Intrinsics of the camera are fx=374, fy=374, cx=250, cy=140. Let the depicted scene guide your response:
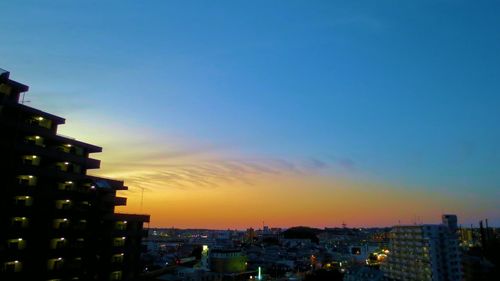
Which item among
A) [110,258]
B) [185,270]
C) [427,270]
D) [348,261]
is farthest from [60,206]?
[348,261]

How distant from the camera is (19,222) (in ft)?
87.2

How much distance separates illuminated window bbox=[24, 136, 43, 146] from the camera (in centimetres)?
2808

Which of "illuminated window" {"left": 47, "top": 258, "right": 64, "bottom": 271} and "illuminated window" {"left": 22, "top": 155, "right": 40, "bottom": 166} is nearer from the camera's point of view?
"illuminated window" {"left": 22, "top": 155, "right": 40, "bottom": 166}

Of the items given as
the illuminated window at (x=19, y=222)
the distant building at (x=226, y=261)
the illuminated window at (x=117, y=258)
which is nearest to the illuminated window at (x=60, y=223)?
the illuminated window at (x=19, y=222)

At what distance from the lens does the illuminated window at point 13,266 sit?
81.9 feet

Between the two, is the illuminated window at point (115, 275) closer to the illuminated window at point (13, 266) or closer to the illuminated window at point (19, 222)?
the illuminated window at point (13, 266)

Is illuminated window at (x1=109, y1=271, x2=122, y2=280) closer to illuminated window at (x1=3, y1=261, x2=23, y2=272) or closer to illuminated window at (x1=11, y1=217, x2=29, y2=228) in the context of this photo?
illuminated window at (x1=3, y1=261, x2=23, y2=272)

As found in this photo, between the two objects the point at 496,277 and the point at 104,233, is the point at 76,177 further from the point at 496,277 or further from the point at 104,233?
the point at 496,277

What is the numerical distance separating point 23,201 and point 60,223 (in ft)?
11.6

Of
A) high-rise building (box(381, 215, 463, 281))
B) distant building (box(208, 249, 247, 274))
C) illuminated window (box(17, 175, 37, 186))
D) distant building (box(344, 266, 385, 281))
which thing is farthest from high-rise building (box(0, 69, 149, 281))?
high-rise building (box(381, 215, 463, 281))

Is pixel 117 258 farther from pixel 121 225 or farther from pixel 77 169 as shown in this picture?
pixel 77 169

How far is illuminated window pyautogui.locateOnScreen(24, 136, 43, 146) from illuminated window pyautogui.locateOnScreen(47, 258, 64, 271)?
8.88m

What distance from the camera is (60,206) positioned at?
98.1 feet

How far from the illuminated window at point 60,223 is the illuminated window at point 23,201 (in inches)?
105
